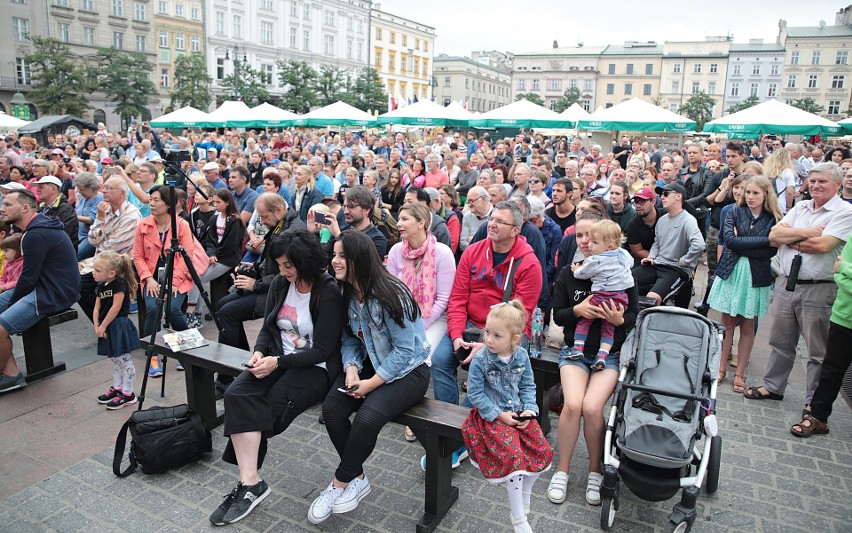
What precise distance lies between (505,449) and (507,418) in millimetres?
164

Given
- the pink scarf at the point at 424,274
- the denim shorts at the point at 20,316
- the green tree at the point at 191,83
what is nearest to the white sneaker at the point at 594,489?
the pink scarf at the point at 424,274

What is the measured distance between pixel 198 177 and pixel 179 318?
263 centimetres

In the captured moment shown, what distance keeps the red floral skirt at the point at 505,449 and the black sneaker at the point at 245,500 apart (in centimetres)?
134

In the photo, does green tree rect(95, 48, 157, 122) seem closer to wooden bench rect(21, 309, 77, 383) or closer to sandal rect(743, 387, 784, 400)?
wooden bench rect(21, 309, 77, 383)

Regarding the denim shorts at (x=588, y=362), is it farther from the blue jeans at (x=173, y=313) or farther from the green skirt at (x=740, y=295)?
the blue jeans at (x=173, y=313)

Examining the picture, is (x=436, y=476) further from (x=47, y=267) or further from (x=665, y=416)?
(x=47, y=267)

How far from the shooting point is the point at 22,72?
43.7m

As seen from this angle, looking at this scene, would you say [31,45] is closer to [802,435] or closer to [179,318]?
[179,318]

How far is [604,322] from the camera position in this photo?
13.0ft

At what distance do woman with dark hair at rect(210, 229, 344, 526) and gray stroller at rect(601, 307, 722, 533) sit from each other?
1.87m

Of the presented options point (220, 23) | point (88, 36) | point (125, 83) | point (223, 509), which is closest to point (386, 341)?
point (223, 509)

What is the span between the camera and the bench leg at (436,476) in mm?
3363

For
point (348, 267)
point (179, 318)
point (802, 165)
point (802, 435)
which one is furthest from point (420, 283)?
point (802, 165)

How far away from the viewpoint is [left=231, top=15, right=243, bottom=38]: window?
56875 mm
